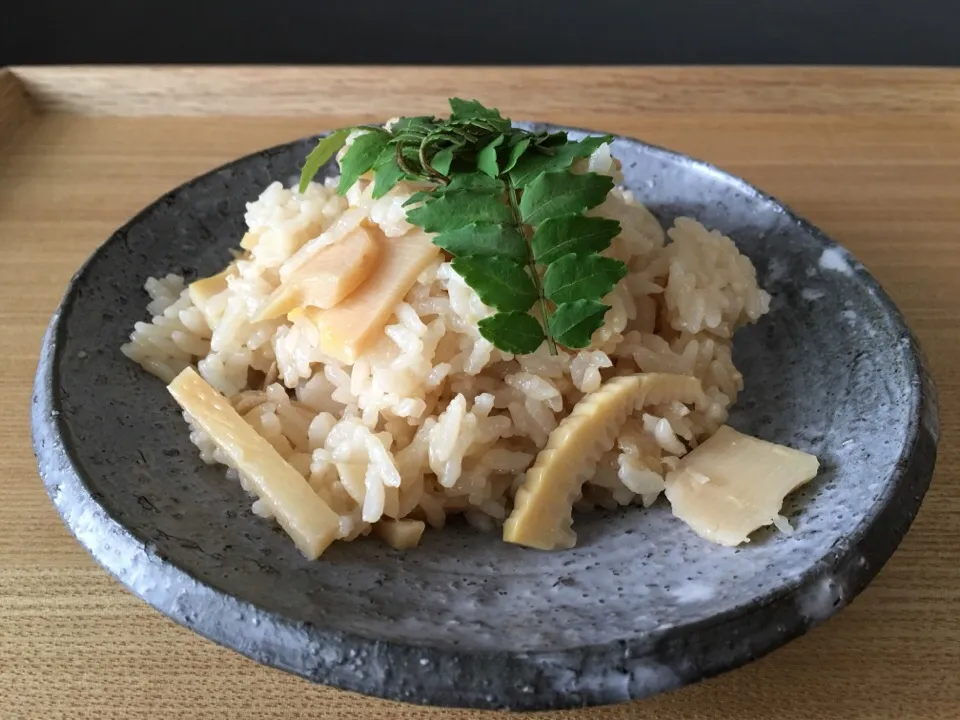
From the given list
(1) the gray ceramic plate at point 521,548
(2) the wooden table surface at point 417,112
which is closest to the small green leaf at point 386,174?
(1) the gray ceramic plate at point 521,548

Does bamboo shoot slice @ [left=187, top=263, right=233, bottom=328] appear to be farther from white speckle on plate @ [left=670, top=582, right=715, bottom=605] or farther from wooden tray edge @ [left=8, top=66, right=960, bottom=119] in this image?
wooden tray edge @ [left=8, top=66, right=960, bottom=119]

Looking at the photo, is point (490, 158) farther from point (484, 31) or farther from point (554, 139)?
point (484, 31)

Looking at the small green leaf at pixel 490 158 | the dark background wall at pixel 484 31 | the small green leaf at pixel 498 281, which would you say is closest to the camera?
the small green leaf at pixel 498 281

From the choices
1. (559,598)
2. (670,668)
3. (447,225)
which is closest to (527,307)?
(447,225)

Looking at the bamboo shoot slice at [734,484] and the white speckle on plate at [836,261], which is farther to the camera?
the white speckle on plate at [836,261]

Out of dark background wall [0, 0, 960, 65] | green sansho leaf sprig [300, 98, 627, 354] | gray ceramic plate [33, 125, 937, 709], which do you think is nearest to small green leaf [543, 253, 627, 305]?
green sansho leaf sprig [300, 98, 627, 354]

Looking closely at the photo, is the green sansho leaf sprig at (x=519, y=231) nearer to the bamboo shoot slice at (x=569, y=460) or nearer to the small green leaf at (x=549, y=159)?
the small green leaf at (x=549, y=159)
